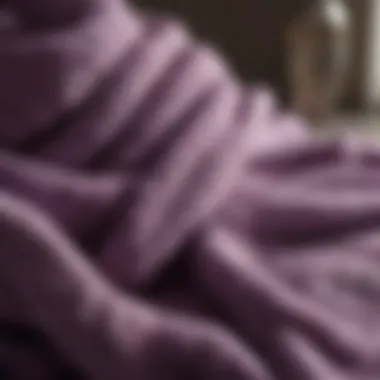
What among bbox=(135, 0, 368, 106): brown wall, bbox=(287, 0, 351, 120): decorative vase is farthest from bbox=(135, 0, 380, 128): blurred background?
bbox=(287, 0, 351, 120): decorative vase

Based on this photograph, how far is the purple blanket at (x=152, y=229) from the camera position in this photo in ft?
1.12

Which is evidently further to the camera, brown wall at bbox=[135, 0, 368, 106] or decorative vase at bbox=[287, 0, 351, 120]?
brown wall at bbox=[135, 0, 368, 106]

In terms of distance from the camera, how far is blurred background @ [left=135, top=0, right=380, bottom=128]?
1.04m

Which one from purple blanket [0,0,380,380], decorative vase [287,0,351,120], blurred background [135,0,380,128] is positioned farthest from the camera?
blurred background [135,0,380,128]

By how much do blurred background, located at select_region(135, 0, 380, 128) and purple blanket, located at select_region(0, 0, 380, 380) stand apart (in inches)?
24.1

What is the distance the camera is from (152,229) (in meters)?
0.37

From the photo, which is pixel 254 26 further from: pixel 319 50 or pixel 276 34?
pixel 319 50

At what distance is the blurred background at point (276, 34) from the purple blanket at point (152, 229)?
0.61 metres

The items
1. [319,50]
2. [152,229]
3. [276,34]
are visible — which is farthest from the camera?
[276,34]

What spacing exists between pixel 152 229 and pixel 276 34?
28.9 inches

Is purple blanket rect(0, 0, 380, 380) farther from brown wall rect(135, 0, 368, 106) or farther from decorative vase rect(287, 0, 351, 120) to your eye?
brown wall rect(135, 0, 368, 106)

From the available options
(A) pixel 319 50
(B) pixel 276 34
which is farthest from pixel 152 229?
(B) pixel 276 34

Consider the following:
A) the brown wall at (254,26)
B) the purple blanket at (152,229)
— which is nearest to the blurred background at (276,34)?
the brown wall at (254,26)

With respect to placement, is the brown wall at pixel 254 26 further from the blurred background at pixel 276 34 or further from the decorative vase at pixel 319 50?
the decorative vase at pixel 319 50
